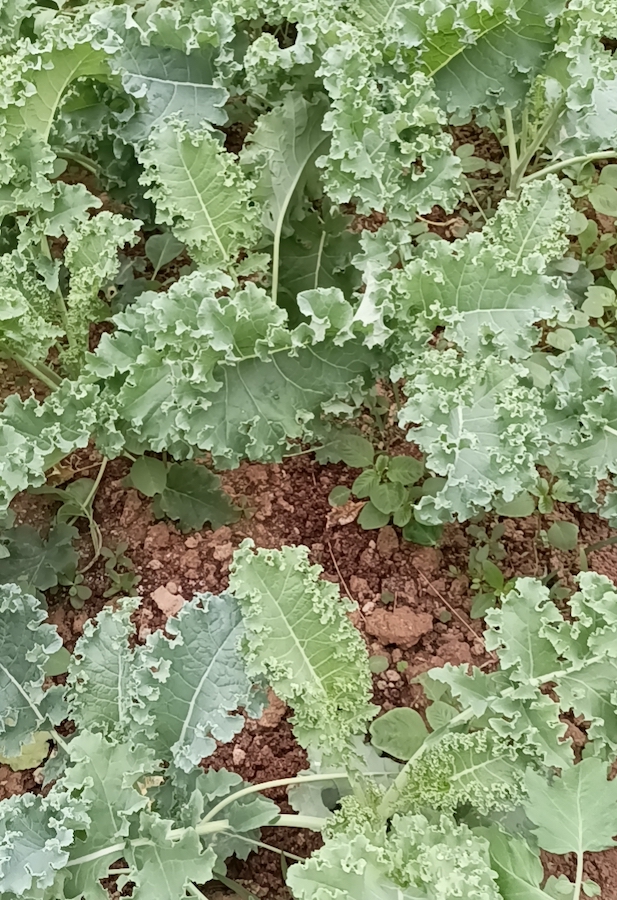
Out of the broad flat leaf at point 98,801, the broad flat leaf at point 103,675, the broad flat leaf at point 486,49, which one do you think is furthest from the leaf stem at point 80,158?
the broad flat leaf at point 98,801

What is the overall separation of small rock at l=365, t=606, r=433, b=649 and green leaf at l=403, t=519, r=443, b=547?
189mm

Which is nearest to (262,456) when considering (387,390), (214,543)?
(214,543)

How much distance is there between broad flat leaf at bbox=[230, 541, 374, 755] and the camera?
1.53 m

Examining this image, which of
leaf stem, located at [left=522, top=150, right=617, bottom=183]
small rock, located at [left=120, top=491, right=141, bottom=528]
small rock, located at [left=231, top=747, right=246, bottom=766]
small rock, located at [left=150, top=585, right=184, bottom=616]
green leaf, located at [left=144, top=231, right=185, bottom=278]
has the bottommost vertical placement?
small rock, located at [left=231, top=747, right=246, bottom=766]

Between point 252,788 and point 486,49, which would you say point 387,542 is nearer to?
point 252,788

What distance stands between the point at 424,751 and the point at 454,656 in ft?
1.92

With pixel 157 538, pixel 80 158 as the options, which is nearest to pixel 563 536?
pixel 157 538

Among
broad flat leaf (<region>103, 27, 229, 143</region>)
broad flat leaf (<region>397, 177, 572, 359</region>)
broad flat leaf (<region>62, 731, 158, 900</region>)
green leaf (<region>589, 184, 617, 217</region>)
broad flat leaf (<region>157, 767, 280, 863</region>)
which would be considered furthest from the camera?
green leaf (<region>589, 184, 617, 217</region>)

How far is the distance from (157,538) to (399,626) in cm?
71

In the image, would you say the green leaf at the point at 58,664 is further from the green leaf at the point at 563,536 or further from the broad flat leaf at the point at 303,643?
the green leaf at the point at 563,536

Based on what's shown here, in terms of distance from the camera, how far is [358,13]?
2057mm

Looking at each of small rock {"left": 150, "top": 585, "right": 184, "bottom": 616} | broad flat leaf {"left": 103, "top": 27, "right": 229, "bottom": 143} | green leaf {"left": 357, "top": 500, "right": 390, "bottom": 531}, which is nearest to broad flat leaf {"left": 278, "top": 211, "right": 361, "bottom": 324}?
broad flat leaf {"left": 103, "top": 27, "right": 229, "bottom": 143}

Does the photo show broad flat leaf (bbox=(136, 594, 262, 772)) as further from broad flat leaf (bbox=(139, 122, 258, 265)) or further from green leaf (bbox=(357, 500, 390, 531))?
broad flat leaf (bbox=(139, 122, 258, 265))

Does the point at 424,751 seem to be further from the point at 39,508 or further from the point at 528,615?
the point at 39,508
